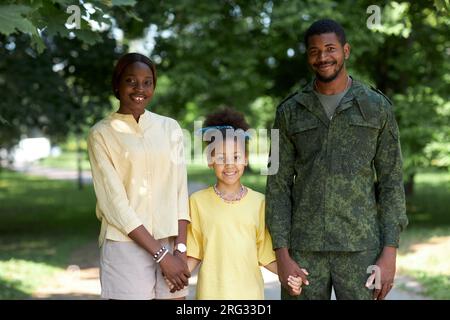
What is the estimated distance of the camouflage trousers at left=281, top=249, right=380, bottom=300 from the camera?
377 centimetres

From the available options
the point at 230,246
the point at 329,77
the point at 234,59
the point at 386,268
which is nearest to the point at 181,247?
the point at 230,246

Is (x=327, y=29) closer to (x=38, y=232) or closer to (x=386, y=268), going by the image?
(x=386, y=268)

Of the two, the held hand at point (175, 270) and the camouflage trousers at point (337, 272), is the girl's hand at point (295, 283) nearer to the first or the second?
the camouflage trousers at point (337, 272)

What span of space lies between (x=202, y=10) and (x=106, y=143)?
8.88 m

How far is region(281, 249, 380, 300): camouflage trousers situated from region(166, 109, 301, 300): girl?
23cm

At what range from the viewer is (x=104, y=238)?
154 inches

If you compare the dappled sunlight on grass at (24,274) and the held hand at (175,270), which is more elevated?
the held hand at (175,270)

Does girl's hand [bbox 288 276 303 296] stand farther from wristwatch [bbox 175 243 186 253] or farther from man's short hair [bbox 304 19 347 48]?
man's short hair [bbox 304 19 347 48]

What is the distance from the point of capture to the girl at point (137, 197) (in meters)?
3.82

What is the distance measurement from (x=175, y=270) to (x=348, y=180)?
1.02 meters

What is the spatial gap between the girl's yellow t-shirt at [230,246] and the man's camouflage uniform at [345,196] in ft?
0.56

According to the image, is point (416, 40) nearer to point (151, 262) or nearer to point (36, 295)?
point (36, 295)

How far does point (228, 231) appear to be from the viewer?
12.9ft

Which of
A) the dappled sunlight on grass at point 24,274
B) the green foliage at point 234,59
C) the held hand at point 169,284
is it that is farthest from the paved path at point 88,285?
the held hand at point 169,284
